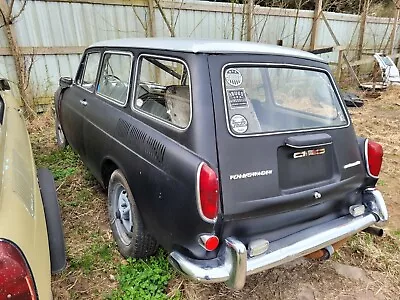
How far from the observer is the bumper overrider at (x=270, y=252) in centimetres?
181

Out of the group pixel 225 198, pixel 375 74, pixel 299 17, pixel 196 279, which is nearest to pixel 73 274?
pixel 196 279

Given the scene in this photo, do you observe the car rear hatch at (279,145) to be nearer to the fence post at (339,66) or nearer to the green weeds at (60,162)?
the green weeds at (60,162)

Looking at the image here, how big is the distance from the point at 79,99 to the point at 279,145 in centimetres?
254

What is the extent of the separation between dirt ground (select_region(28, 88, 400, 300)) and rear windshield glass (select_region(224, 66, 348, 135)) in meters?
1.22

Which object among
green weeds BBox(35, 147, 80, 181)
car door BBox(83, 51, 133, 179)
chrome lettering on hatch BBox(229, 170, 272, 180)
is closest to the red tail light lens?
chrome lettering on hatch BBox(229, 170, 272, 180)

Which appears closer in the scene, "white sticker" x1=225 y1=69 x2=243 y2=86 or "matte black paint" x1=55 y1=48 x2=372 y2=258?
"matte black paint" x1=55 y1=48 x2=372 y2=258

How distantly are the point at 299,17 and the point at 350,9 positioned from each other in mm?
5691

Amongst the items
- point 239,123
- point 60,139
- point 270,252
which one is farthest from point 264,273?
point 60,139

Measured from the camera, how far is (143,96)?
2695 mm

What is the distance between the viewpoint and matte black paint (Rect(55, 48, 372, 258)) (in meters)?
1.88

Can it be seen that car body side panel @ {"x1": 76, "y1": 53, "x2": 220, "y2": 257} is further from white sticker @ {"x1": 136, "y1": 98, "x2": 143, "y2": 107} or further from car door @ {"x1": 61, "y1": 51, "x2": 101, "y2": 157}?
car door @ {"x1": 61, "y1": 51, "x2": 101, "y2": 157}

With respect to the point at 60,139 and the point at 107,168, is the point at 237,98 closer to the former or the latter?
the point at 107,168

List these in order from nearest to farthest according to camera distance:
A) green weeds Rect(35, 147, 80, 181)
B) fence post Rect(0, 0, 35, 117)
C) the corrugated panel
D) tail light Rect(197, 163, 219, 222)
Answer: tail light Rect(197, 163, 219, 222) → green weeds Rect(35, 147, 80, 181) → fence post Rect(0, 0, 35, 117) → the corrugated panel

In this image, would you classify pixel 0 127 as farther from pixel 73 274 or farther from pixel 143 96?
pixel 73 274
